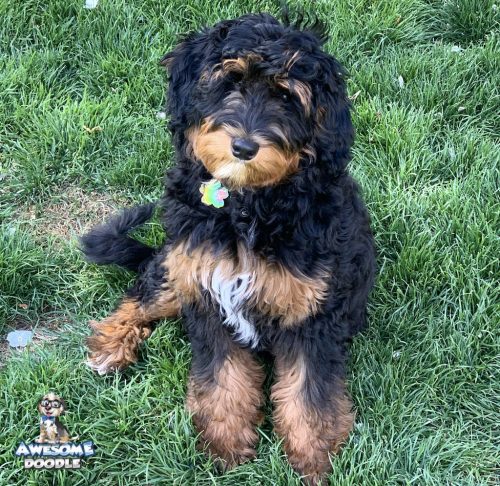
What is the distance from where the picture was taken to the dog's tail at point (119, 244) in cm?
386

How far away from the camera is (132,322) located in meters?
3.78

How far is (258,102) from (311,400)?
134cm

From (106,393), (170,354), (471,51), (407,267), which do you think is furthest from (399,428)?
(471,51)

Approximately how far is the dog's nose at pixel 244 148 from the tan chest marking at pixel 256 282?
514mm

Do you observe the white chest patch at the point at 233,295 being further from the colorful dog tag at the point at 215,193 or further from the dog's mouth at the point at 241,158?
the dog's mouth at the point at 241,158

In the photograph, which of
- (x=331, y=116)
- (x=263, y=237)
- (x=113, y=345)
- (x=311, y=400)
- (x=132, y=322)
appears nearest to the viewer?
(x=331, y=116)

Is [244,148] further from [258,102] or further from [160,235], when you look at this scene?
[160,235]

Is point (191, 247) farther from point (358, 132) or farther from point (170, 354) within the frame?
point (358, 132)

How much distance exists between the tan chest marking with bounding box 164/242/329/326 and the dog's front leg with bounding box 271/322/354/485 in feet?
0.62

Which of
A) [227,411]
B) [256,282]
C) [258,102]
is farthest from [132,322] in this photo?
[258,102]

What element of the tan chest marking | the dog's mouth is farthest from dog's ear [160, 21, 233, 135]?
the tan chest marking

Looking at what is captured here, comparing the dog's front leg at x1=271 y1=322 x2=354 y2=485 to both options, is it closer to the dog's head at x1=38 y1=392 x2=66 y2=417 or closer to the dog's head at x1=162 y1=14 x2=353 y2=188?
the dog's head at x1=162 y1=14 x2=353 y2=188

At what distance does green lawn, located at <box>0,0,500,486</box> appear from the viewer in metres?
3.37

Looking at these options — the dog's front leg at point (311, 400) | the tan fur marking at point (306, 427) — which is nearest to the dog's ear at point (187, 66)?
the dog's front leg at point (311, 400)
